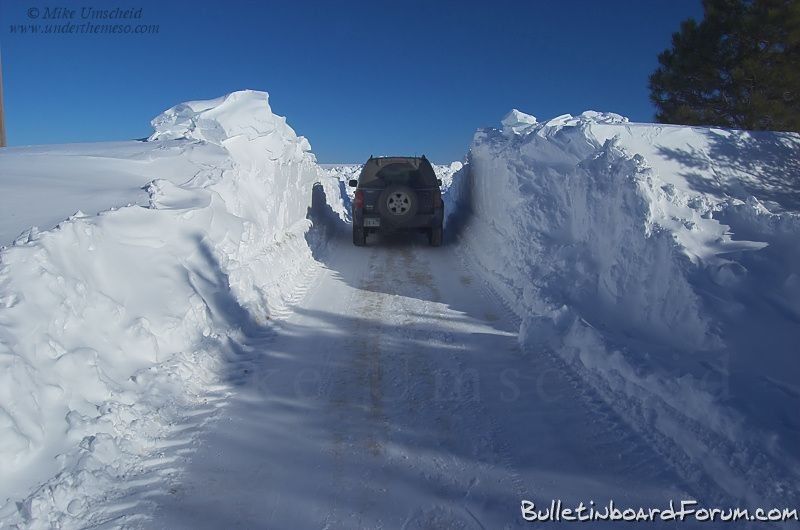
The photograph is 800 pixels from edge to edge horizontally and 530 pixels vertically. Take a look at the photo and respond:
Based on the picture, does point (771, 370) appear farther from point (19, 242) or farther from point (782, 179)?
point (782, 179)

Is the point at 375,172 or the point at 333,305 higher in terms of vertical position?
the point at 375,172

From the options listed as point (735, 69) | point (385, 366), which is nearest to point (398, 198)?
point (385, 366)

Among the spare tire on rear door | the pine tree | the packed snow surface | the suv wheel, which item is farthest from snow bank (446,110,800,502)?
the pine tree

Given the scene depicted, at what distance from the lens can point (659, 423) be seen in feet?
12.5

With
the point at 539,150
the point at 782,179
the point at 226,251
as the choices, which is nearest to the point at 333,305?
the point at 226,251

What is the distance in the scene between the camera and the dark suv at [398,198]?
11648mm

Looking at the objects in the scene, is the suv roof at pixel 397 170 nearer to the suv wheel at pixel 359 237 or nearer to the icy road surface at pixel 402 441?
the suv wheel at pixel 359 237

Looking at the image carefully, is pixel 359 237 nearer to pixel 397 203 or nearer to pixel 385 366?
pixel 397 203

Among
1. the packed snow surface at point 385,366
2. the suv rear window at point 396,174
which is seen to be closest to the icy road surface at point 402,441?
the packed snow surface at point 385,366

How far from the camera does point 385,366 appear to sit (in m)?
5.24

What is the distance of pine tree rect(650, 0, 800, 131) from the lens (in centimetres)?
1667

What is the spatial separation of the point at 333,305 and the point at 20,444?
15.0 feet

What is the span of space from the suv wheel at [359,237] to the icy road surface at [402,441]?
6.67m

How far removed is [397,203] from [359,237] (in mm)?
1810
